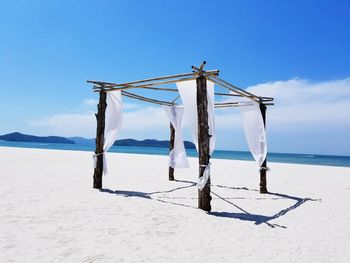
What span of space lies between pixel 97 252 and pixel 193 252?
101 cm

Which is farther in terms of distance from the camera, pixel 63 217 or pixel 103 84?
pixel 103 84

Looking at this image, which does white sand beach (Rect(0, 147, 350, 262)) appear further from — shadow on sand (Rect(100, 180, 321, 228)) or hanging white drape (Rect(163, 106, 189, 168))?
hanging white drape (Rect(163, 106, 189, 168))

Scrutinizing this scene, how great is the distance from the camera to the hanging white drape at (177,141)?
7.59 meters

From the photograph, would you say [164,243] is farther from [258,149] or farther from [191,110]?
[258,149]

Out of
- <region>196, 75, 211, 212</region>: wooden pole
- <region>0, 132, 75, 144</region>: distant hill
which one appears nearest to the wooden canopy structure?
<region>196, 75, 211, 212</region>: wooden pole

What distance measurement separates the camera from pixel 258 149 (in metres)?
6.50

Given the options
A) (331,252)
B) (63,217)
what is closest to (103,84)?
(63,217)

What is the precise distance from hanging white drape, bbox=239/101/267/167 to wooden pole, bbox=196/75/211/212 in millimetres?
2200

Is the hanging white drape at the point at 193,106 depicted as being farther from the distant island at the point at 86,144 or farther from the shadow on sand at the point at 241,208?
the distant island at the point at 86,144

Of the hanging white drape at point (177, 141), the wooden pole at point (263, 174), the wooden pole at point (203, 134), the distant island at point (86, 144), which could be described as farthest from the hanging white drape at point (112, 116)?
the distant island at point (86, 144)

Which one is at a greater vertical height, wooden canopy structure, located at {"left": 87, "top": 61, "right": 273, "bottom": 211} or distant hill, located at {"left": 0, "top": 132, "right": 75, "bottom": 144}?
distant hill, located at {"left": 0, "top": 132, "right": 75, "bottom": 144}

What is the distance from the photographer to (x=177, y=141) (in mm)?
7621

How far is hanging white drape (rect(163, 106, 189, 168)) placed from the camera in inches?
299

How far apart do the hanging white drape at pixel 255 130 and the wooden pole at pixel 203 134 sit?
7.22 feet
